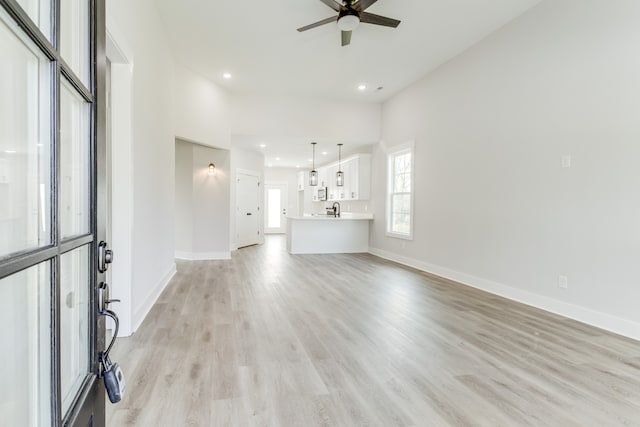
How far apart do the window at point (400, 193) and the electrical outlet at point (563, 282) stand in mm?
2726

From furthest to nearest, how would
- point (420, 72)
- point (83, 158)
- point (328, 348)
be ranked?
point (420, 72) < point (328, 348) < point (83, 158)

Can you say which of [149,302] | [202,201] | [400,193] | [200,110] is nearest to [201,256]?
[202,201]

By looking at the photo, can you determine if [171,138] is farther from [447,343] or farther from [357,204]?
[357,204]

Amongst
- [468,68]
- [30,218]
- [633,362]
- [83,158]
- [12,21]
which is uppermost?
[468,68]

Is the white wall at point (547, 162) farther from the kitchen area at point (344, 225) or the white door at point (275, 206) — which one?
the white door at point (275, 206)

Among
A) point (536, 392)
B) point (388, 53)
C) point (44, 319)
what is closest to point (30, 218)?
point (44, 319)

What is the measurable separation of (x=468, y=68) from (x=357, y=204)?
436 cm

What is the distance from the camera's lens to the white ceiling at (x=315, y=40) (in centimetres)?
372

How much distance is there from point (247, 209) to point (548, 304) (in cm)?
702

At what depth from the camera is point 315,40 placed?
174 inches

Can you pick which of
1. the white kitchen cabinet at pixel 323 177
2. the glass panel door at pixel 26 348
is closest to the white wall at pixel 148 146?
the glass panel door at pixel 26 348

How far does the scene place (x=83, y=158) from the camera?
858 mm

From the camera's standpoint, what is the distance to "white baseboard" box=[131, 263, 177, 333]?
2.89 m

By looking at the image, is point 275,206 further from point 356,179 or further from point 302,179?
point 356,179
